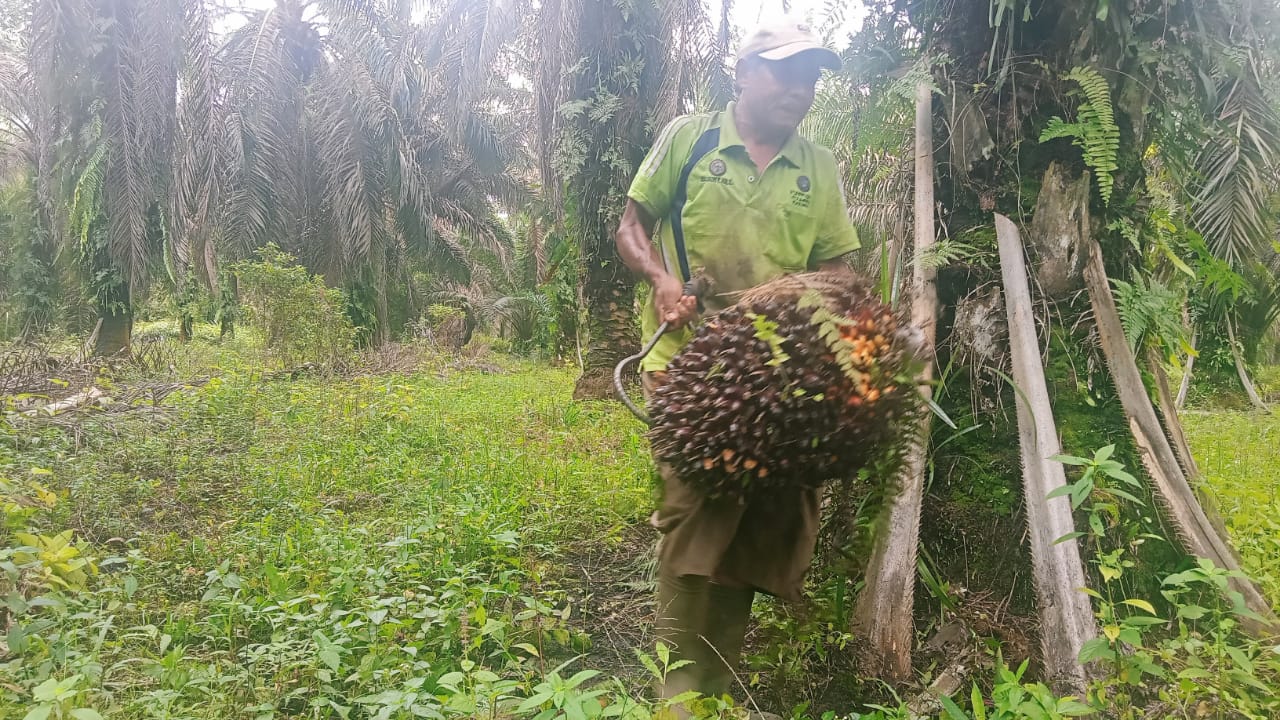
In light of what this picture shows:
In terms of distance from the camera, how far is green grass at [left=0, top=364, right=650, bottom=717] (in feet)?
6.61

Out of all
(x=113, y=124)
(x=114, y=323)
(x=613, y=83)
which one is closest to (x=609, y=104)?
(x=613, y=83)

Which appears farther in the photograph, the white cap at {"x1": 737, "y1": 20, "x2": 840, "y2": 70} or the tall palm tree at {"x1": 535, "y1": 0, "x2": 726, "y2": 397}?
the tall palm tree at {"x1": 535, "y1": 0, "x2": 726, "y2": 397}

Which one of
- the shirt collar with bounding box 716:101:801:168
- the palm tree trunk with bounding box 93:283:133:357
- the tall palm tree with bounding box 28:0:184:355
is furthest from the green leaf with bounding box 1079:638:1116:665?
the palm tree trunk with bounding box 93:283:133:357

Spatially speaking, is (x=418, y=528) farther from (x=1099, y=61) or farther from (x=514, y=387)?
(x=514, y=387)

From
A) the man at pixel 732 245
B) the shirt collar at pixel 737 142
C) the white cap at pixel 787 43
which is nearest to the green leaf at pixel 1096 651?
the man at pixel 732 245

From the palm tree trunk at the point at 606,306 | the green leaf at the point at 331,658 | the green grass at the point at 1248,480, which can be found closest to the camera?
the green leaf at the point at 331,658

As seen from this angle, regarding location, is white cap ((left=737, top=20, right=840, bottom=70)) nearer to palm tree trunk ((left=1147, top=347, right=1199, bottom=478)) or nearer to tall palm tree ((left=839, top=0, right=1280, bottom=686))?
tall palm tree ((left=839, top=0, right=1280, bottom=686))

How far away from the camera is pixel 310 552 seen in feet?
10.3

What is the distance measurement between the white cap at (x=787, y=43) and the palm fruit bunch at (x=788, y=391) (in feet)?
2.52

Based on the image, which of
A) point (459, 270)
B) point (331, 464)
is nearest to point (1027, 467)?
point (331, 464)

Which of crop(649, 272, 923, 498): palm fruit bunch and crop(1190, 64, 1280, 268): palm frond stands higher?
crop(1190, 64, 1280, 268): palm frond

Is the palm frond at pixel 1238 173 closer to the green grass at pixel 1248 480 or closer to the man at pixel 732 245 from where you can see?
the green grass at pixel 1248 480

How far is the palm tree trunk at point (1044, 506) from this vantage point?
1.95 meters

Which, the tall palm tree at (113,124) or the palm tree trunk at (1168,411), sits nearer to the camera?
the palm tree trunk at (1168,411)
